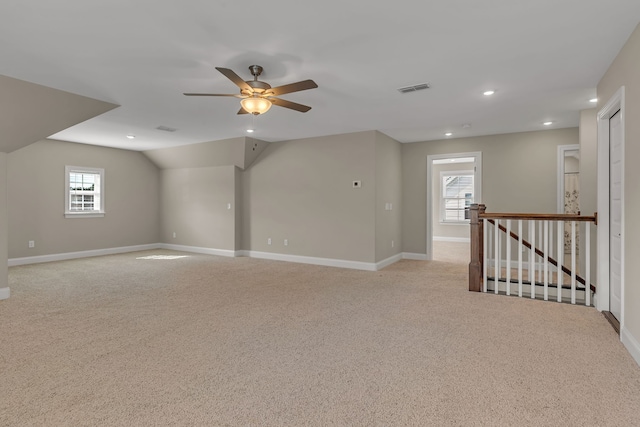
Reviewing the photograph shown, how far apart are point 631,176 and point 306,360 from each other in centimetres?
283

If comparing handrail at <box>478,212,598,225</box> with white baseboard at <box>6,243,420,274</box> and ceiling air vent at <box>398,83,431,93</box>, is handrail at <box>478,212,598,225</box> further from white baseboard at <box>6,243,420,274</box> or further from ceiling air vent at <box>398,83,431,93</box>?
white baseboard at <box>6,243,420,274</box>

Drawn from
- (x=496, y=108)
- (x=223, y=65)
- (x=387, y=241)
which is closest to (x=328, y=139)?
(x=387, y=241)

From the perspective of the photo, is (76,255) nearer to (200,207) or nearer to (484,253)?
(200,207)

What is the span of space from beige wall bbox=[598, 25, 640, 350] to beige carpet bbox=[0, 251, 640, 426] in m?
0.35

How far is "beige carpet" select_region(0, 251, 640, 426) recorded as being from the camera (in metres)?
1.83

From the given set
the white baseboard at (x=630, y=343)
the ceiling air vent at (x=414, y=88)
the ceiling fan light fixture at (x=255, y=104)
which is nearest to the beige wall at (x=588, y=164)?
the white baseboard at (x=630, y=343)

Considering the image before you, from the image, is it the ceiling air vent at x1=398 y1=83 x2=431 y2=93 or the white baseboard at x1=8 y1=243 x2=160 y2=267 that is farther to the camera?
the white baseboard at x1=8 y1=243 x2=160 y2=267

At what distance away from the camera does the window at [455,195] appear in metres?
9.73

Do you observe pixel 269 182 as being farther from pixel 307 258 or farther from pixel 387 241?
pixel 387 241

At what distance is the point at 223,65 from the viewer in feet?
10.1

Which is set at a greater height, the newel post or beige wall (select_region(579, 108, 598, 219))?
beige wall (select_region(579, 108, 598, 219))

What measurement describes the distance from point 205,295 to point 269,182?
3.23 meters

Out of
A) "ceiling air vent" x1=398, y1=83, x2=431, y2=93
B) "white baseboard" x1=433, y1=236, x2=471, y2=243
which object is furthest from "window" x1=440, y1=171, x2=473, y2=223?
"ceiling air vent" x1=398, y1=83, x2=431, y2=93

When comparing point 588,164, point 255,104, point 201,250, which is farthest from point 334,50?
point 201,250
